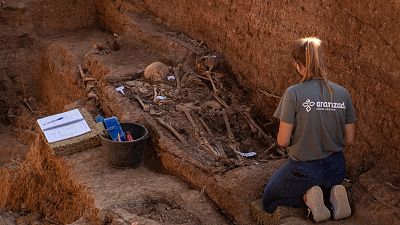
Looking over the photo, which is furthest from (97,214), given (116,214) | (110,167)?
(110,167)

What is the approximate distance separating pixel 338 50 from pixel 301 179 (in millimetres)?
1543

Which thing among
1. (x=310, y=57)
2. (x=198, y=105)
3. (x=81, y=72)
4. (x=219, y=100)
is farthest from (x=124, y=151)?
(x=81, y=72)

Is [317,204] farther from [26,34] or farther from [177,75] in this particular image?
[26,34]

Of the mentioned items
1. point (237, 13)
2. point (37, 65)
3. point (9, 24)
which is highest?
point (237, 13)

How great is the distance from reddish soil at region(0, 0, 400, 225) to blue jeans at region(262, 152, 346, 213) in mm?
191

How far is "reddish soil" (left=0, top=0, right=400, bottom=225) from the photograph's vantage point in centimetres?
525

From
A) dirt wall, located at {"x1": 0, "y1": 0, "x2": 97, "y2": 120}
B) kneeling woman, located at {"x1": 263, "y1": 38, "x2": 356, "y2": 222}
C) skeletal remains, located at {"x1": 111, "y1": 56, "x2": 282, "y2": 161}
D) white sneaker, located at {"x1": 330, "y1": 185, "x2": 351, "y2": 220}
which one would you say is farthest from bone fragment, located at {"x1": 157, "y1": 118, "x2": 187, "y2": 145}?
dirt wall, located at {"x1": 0, "y1": 0, "x2": 97, "y2": 120}

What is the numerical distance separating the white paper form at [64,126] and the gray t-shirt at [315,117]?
2.84m

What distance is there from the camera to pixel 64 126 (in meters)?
6.86

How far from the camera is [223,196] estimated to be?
5.62m

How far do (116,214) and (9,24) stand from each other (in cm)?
543

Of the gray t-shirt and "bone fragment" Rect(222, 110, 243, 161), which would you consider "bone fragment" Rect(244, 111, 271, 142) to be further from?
the gray t-shirt

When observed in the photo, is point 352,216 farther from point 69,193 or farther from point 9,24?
point 9,24

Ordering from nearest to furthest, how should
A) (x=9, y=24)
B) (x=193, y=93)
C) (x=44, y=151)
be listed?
(x=44, y=151), (x=193, y=93), (x=9, y=24)
